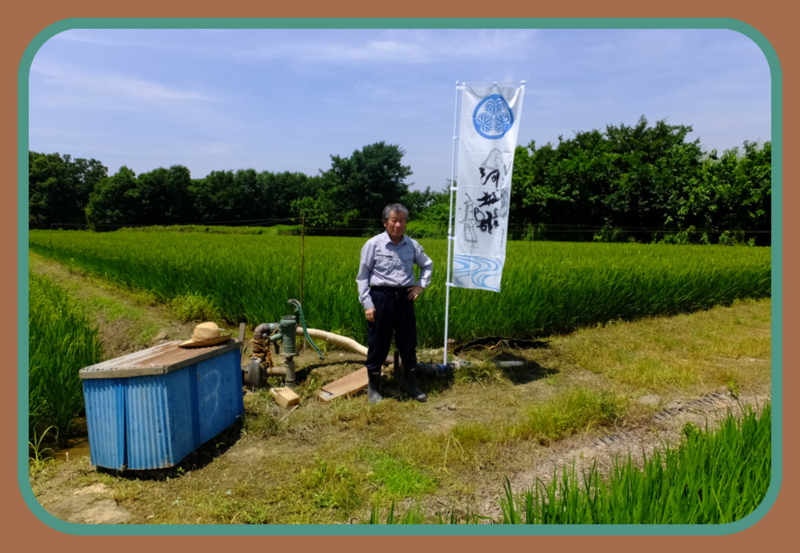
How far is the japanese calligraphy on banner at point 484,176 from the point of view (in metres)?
4.10

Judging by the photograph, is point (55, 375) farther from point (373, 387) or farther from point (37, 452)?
point (373, 387)

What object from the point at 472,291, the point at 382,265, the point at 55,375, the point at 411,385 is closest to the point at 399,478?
the point at 411,385

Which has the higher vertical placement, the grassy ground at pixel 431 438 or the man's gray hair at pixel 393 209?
the man's gray hair at pixel 393 209

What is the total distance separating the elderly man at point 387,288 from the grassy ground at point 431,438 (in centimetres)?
38

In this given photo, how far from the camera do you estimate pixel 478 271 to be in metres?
4.32

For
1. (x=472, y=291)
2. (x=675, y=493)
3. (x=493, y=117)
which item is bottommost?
(x=675, y=493)

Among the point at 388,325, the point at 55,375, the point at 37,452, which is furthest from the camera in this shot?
the point at 388,325

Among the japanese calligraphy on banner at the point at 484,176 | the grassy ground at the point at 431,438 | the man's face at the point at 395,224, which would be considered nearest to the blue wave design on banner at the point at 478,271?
the japanese calligraphy on banner at the point at 484,176

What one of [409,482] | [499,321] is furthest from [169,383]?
[499,321]

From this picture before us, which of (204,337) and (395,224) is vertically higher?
(395,224)

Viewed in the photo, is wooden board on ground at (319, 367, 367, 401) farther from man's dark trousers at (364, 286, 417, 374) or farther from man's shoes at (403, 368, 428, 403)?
man's shoes at (403, 368, 428, 403)

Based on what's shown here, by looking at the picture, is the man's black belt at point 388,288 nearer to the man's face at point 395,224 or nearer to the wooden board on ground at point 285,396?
the man's face at point 395,224

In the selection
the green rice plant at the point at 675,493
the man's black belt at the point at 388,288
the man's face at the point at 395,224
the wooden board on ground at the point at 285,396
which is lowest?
the wooden board on ground at the point at 285,396

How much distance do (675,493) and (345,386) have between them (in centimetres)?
272
